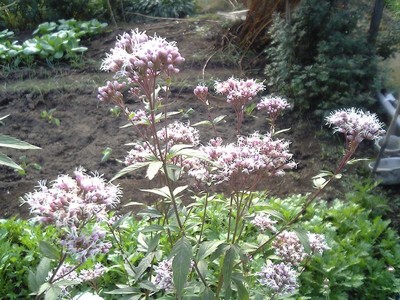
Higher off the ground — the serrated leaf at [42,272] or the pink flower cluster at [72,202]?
the pink flower cluster at [72,202]

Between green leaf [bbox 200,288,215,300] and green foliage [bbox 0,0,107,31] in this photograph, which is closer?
green leaf [bbox 200,288,215,300]

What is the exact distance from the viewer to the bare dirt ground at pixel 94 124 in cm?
408

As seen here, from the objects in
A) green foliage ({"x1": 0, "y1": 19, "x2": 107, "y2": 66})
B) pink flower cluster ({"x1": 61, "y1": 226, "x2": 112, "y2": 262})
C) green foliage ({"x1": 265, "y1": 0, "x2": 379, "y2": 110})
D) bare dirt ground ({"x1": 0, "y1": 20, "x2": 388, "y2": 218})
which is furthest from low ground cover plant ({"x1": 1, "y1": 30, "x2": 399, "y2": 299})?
green foliage ({"x1": 0, "y1": 19, "x2": 107, "y2": 66})

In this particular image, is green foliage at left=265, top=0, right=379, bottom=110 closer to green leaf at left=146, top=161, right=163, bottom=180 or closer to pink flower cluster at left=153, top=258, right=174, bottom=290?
pink flower cluster at left=153, top=258, right=174, bottom=290

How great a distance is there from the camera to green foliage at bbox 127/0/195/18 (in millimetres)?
7715

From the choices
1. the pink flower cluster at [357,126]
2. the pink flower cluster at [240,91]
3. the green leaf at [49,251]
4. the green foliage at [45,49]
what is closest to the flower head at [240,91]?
the pink flower cluster at [240,91]

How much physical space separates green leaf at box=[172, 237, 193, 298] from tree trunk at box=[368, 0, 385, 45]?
384 cm

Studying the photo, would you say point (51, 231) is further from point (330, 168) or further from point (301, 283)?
point (330, 168)

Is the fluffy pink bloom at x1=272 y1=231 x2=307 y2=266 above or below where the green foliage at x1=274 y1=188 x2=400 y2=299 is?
above

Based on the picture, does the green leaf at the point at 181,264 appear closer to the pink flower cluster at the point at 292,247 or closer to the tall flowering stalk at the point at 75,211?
the tall flowering stalk at the point at 75,211

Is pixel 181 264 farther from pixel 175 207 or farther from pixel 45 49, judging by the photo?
pixel 45 49

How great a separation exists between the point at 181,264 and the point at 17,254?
1769 mm

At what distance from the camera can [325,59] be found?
4.64 m

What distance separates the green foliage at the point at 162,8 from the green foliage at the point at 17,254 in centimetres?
505
